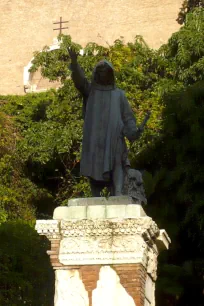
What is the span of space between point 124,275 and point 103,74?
1.95 m

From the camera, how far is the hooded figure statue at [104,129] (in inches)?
337

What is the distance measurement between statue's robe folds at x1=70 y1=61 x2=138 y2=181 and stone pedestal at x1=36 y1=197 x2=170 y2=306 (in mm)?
424

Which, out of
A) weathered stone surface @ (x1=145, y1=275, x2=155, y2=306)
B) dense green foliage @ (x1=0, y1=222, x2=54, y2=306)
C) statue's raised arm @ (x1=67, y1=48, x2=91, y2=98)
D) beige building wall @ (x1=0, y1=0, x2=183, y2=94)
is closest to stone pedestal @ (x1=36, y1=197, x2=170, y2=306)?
weathered stone surface @ (x1=145, y1=275, x2=155, y2=306)

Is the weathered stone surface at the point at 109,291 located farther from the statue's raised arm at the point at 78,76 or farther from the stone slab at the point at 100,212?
the statue's raised arm at the point at 78,76

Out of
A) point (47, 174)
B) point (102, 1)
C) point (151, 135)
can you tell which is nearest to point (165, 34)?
point (102, 1)

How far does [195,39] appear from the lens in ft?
67.3

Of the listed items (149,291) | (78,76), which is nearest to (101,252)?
(149,291)

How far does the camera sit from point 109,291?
8109mm

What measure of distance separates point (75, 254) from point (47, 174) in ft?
50.2

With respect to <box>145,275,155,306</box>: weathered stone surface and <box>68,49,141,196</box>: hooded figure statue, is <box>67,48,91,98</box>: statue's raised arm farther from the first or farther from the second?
<box>145,275,155,306</box>: weathered stone surface

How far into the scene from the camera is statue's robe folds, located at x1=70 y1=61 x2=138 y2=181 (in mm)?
8562

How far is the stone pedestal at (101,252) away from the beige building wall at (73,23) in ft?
70.8

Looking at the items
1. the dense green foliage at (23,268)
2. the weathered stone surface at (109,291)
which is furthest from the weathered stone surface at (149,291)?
the dense green foliage at (23,268)

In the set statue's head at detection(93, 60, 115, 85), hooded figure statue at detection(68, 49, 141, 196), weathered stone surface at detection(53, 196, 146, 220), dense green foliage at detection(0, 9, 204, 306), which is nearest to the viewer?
weathered stone surface at detection(53, 196, 146, 220)
